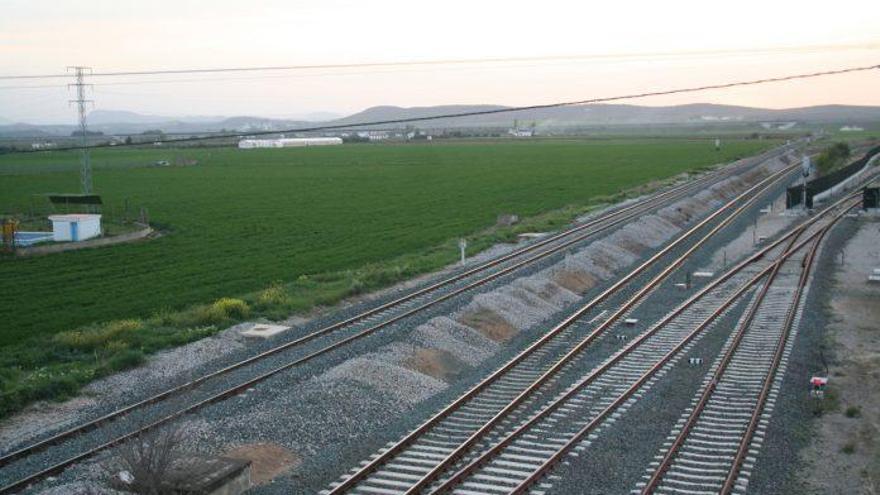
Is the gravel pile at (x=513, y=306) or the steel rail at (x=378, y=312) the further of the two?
the gravel pile at (x=513, y=306)

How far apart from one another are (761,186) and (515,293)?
143 ft

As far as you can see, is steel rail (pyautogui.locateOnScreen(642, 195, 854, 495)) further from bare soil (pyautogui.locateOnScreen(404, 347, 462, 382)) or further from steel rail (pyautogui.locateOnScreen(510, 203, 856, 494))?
bare soil (pyautogui.locateOnScreen(404, 347, 462, 382))

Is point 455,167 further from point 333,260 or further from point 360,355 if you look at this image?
point 360,355

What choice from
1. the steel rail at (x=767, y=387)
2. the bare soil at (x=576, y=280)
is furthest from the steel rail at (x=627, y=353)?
the bare soil at (x=576, y=280)

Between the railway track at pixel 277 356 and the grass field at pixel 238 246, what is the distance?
2.10 meters

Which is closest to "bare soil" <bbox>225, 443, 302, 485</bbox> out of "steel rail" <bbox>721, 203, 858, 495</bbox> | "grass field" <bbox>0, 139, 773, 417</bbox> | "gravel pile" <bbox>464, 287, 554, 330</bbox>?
"grass field" <bbox>0, 139, 773, 417</bbox>

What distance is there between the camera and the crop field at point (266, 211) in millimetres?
28172

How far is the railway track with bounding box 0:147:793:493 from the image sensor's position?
1320 cm

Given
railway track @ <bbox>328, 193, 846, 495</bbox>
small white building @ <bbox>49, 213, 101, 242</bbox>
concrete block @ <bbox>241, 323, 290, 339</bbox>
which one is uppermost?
small white building @ <bbox>49, 213, 101, 242</bbox>

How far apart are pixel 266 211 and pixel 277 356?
33997 millimetres

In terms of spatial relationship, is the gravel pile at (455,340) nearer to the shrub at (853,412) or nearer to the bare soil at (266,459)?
the bare soil at (266,459)

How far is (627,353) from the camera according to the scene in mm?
19203

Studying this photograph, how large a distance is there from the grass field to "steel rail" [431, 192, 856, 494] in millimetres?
8195

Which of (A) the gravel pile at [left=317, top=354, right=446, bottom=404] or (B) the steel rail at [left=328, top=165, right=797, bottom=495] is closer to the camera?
(B) the steel rail at [left=328, top=165, right=797, bottom=495]
